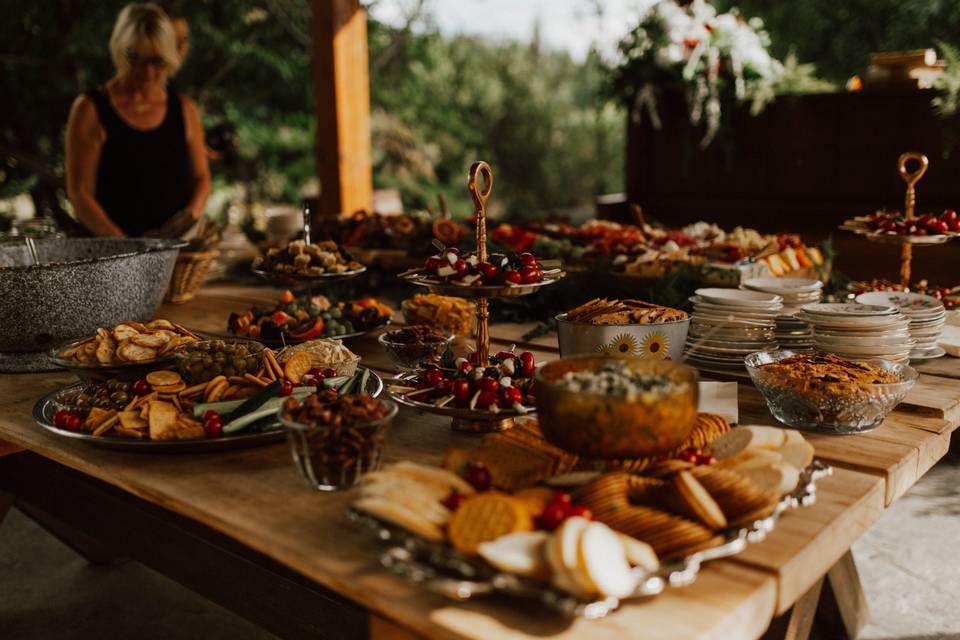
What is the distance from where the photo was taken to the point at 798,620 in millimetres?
1601

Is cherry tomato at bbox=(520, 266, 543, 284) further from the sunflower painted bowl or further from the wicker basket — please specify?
the wicker basket

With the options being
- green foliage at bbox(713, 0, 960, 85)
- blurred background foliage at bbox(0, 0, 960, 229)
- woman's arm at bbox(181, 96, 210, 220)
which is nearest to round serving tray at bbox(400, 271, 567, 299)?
woman's arm at bbox(181, 96, 210, 220)

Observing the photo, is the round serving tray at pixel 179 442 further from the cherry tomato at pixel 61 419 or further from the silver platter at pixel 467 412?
the silver platter at pixel 467 412

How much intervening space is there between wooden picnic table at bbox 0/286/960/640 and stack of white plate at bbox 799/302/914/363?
87 millimetres

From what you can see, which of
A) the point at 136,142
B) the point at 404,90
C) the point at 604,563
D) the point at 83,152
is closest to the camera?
the point at 604,563

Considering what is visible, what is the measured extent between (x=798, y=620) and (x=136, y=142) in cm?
266

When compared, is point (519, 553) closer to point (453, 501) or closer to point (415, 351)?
point (453, 501)

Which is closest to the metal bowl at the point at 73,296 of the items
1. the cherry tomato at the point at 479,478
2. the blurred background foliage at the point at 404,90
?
the cherry tomato at the point at 479,478

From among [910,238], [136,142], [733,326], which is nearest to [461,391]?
[733,326]

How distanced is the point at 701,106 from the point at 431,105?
5116mm

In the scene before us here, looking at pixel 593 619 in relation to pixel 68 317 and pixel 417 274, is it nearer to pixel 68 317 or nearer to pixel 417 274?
pixel 417 274

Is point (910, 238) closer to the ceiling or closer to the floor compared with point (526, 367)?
closer to the ceiling

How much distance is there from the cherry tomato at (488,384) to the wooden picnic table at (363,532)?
91 millimetres

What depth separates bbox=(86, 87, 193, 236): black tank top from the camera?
310 cm
